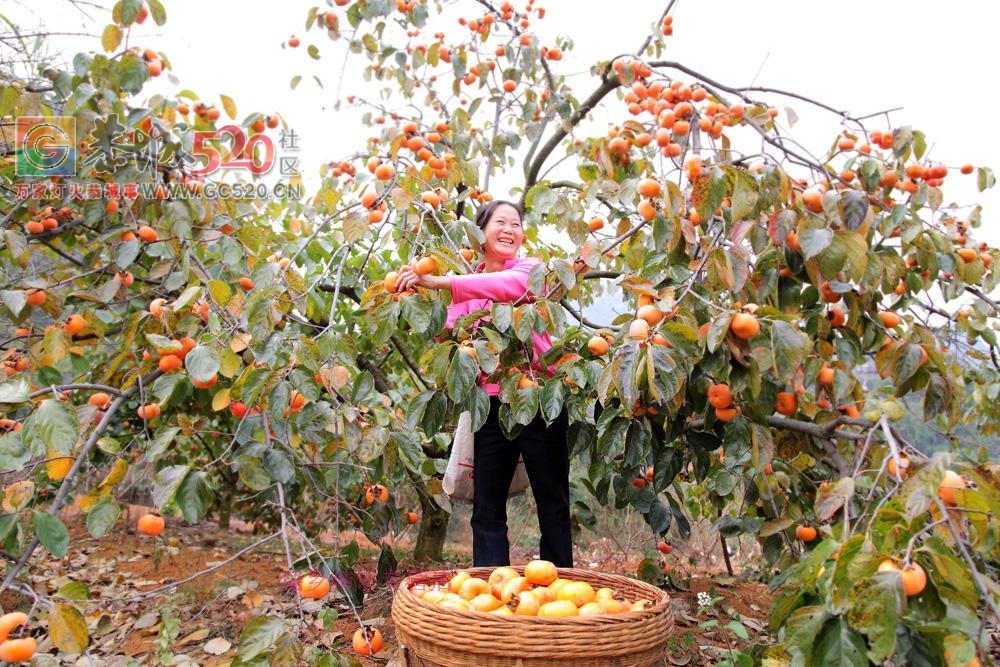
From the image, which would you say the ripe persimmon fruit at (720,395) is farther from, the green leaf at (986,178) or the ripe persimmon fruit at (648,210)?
the green leaf at (986,178)

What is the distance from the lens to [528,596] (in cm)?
127

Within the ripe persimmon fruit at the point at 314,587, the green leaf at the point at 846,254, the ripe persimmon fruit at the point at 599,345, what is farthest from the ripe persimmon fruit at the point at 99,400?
the green leaf at the point at 846,254

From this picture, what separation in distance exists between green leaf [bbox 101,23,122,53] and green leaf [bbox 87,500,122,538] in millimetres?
1205

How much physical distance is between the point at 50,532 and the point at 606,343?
1.16 meters

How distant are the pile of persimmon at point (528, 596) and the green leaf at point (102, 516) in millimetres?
600

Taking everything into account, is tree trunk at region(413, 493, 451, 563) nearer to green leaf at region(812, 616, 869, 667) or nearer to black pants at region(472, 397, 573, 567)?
black pants at region(472, 397, 573, 567)

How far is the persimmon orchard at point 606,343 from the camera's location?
3.51 feet

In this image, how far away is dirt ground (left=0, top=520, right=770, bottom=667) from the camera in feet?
6.41

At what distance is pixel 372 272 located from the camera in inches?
114

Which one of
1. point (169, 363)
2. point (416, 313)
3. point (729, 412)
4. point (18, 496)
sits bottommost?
point (18, 496)

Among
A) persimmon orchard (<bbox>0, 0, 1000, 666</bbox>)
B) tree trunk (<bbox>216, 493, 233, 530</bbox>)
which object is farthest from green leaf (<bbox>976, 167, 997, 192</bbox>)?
Answer: tree trunk (<bbox>216, 493, 233, 530</bbox>)

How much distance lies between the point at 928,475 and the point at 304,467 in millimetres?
1449

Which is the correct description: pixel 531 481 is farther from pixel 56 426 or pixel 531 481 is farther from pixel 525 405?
pixel 56 426

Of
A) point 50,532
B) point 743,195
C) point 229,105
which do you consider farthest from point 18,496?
point 743,195
